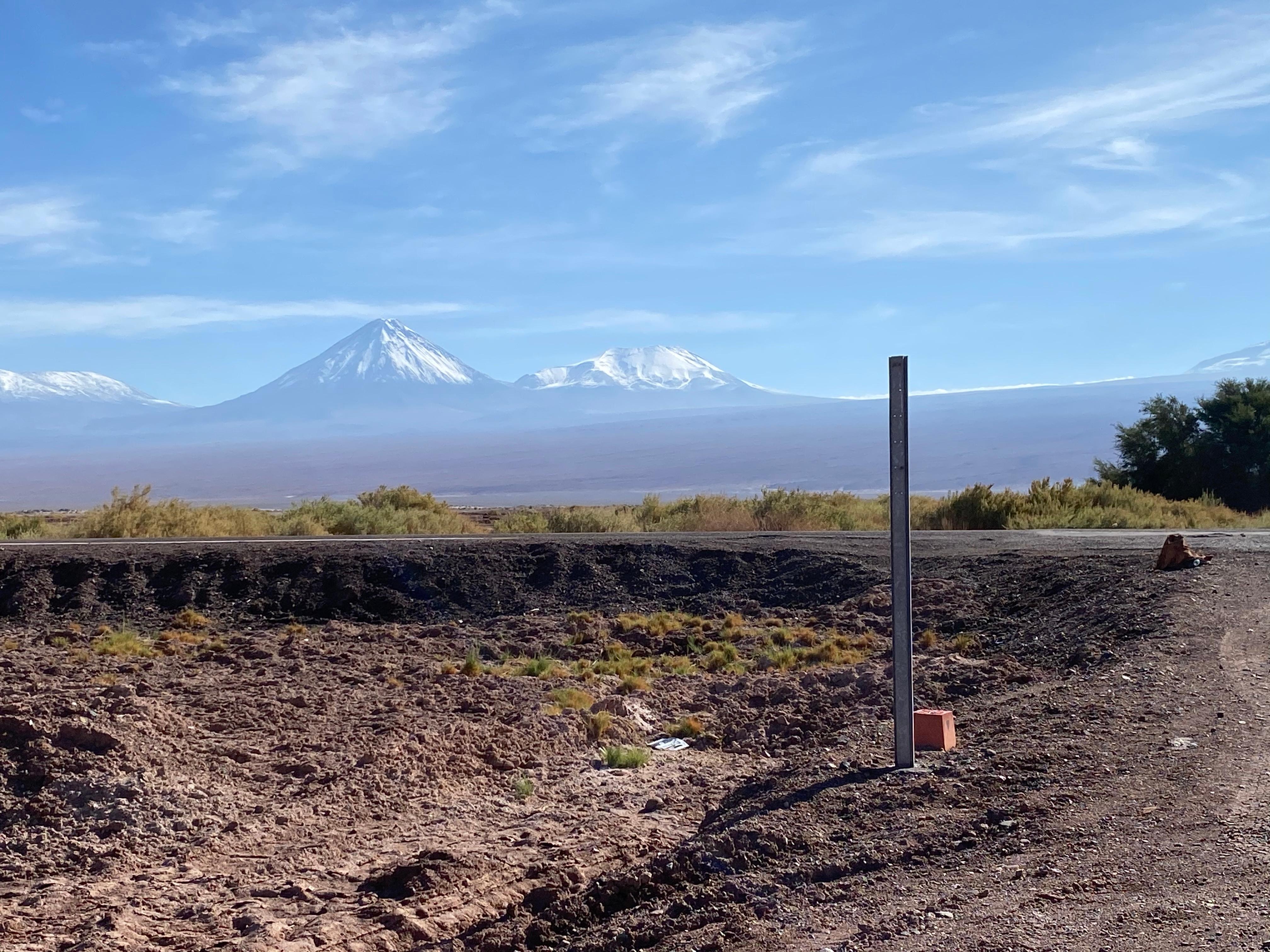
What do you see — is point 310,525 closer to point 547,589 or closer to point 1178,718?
point 547,589

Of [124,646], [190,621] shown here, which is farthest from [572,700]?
[190,621]

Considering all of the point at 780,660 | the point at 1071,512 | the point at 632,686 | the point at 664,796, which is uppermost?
the point at 1071,512

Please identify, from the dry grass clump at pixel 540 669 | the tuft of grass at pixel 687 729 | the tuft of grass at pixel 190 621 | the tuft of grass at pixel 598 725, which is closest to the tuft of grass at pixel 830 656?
the tuft of grass at pixel 687 729

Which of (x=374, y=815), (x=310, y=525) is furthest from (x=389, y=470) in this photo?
(x=374, y=815)

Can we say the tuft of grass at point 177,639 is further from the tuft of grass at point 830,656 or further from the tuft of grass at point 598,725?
the tuft of grass at point 830,656

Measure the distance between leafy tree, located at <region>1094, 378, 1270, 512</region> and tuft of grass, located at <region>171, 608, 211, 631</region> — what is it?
1084 inches

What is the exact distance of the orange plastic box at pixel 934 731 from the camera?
28.3 ft

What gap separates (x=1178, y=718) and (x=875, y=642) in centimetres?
559

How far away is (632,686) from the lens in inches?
477

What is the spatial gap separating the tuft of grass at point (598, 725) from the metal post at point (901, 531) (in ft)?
10.3

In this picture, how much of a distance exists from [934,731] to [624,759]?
8.17ft

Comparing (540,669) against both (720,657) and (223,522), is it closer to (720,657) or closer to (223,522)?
(720,657)

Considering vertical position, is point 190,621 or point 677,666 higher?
point 190,621

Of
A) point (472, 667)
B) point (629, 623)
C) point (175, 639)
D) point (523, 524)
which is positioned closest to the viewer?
point (472, 667)
